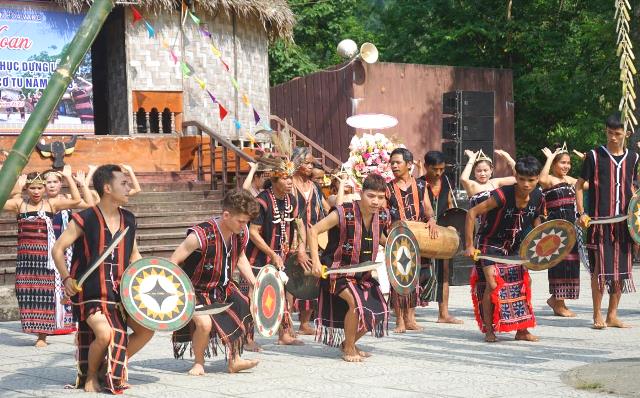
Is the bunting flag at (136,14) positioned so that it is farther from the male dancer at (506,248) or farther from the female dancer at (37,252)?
the male dancer at (506,248)

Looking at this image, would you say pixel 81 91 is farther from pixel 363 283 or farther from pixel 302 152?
pixel 363 283

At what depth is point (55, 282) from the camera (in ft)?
34.2

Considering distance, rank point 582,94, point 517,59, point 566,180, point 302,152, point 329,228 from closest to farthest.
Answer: point 329,228
point 302,152
point 566,180
point 582,94
point 517,59

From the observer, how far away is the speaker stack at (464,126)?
1777cm

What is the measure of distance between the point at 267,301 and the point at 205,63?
463 inches

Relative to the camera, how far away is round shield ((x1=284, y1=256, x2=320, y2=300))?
9.22 m

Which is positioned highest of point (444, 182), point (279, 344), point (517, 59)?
point (517, 59)

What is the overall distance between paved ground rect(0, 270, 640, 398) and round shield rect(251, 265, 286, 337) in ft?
1.11

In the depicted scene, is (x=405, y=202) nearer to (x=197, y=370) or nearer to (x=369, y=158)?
(x=369, y=158)

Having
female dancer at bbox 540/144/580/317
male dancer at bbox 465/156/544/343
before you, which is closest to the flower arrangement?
female dancer at bbox 540/144/580/317

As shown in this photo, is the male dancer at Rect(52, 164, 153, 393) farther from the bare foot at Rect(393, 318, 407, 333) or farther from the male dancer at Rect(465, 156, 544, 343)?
the bare foot at Rect(393, 318, 407, 333)

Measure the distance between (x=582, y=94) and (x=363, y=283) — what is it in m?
15.2

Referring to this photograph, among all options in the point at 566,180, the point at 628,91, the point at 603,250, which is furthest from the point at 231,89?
the point at 628,91

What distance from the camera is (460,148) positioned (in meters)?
17.7
